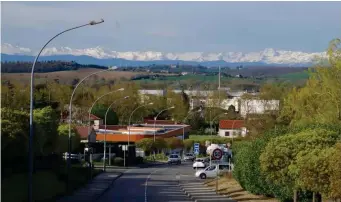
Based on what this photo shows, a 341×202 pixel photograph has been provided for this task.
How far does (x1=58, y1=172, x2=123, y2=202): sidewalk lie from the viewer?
3810 cm

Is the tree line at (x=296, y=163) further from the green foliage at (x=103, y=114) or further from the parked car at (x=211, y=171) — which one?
the green foliage at (x=103, y=114)

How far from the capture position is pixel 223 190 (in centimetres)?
4406

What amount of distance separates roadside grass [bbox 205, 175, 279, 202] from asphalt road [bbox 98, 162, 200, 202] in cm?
235

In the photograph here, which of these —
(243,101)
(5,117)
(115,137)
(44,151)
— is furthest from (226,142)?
(5,117)

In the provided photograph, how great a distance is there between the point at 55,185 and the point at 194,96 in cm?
11946

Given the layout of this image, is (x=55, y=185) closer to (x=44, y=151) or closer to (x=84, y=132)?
(x=44, y=151)

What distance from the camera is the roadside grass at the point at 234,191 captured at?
3603 cm

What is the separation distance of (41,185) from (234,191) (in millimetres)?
12491

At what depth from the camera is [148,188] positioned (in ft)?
156

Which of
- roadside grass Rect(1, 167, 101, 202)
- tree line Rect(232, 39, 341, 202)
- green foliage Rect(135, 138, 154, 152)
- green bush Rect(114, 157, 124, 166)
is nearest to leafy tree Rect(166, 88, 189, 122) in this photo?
green foliage Rect(135, 138, 154, 152)

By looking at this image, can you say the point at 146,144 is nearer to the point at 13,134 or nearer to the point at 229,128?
the point at 229,128

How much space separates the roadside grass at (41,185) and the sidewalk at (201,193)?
261 inches

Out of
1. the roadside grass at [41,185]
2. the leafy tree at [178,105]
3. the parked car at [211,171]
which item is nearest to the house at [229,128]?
the leafy tree at [178,105]

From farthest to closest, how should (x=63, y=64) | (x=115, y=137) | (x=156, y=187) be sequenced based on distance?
(x=63, y=64) < (x=115, y=137) < (x=156, y=187)
